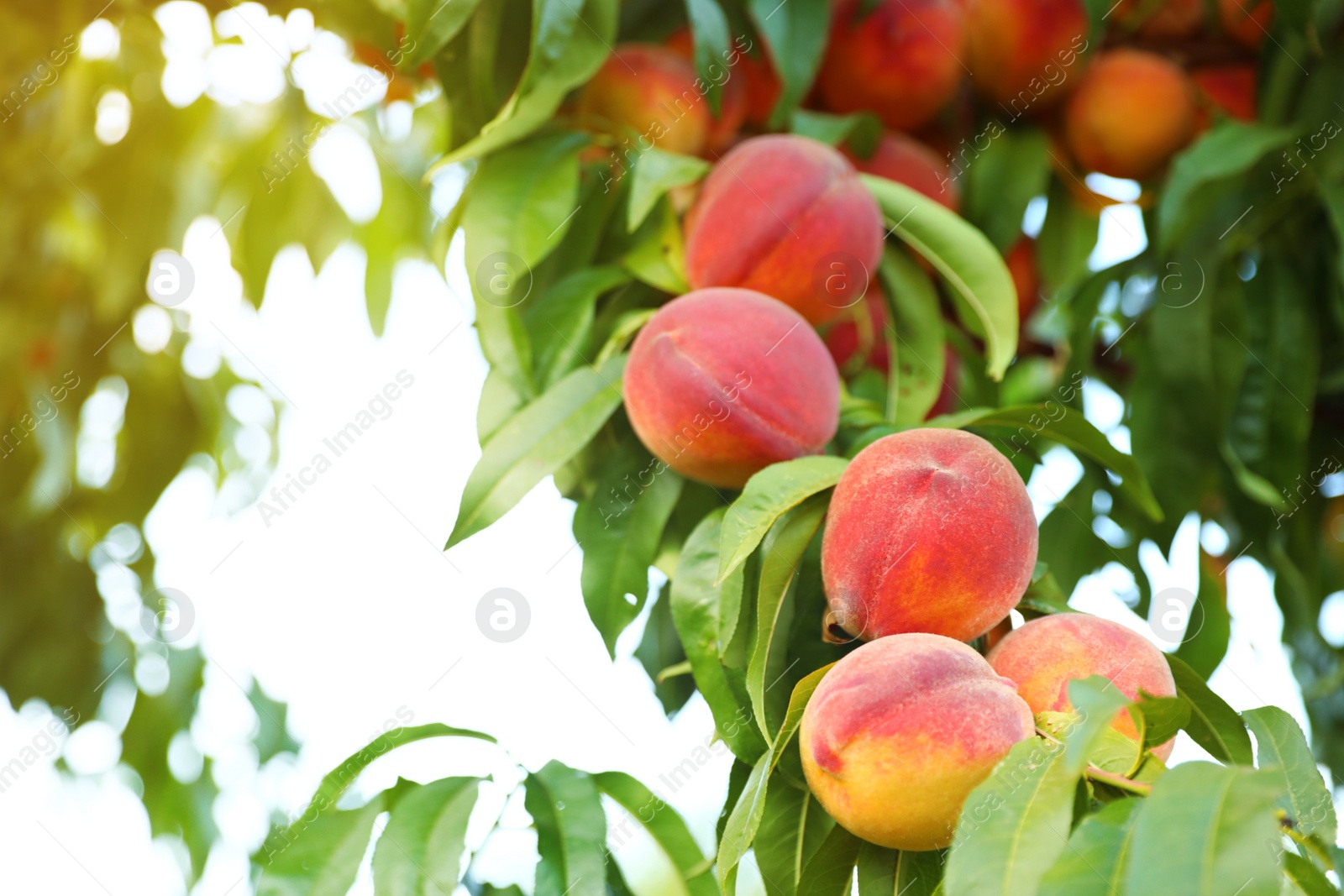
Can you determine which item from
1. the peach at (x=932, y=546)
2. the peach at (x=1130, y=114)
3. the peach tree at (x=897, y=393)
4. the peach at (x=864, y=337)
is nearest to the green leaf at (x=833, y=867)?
the peach tree at (x=897, y=393)

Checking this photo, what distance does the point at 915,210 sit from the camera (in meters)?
0.94

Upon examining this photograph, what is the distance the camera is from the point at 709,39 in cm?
92

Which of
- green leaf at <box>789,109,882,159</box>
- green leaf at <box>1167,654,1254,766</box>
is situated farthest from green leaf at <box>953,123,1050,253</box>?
green leaf at <box>1167,654,1254,766</box>

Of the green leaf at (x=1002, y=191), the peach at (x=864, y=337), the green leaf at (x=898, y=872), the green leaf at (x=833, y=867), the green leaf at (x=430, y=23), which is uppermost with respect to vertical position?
the green leaf at (x=430, y=23)

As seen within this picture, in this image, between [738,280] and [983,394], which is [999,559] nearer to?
[738,280]

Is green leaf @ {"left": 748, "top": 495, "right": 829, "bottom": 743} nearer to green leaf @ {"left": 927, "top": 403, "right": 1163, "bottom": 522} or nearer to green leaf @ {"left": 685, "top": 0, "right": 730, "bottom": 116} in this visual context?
green leaf @ {"left": 927, "top": 403, "right": 1163, "bottom": 522}

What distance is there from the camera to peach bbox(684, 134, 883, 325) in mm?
857

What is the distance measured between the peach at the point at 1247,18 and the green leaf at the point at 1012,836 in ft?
3.47

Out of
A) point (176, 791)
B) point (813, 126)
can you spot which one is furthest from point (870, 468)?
point (176, 791)

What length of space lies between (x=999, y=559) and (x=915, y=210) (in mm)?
425

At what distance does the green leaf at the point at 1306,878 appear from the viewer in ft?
1.54

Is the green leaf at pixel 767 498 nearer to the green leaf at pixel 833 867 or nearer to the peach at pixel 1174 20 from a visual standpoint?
the green leaf at pixel 833 867

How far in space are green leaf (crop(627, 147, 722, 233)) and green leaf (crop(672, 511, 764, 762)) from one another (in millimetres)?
236

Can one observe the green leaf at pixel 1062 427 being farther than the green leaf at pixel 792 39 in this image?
No
